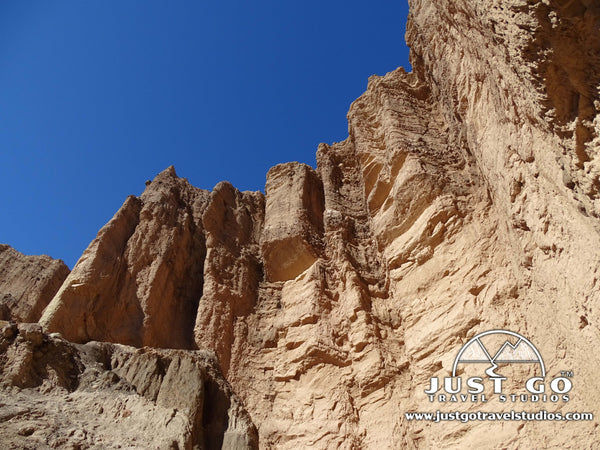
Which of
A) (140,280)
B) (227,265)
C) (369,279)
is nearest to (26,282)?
(140,280)

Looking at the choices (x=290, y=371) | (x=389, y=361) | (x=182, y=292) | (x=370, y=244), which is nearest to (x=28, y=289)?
(x=182, y=292)

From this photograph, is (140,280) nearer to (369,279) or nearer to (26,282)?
(369,279)

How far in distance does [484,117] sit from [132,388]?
Answer: 8992 mm

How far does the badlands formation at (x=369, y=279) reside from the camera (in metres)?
6.88

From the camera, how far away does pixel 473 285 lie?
10195 mm

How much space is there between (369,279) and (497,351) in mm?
5183

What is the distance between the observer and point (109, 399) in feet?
23.6

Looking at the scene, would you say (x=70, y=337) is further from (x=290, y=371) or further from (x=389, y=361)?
(x=389, y=361)

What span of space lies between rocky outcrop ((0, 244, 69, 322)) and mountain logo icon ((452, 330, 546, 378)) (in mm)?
14734

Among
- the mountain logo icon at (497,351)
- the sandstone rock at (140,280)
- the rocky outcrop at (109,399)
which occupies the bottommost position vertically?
the rocky outcrop at (109,399)

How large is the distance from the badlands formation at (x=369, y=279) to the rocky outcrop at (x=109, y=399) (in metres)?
0.03

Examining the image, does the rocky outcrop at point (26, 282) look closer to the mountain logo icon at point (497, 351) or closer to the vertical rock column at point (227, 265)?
the vertical rock column at point (227, 265)

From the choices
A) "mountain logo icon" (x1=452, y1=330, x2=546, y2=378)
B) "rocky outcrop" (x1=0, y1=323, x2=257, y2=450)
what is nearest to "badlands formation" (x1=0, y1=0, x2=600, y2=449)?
"rocky outcrop" (x1=0, y1=323, x2=257, y2=450)

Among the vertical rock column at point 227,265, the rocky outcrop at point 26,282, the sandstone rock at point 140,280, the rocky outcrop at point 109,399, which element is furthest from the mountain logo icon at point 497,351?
the rocky outcrop at point 26,282
